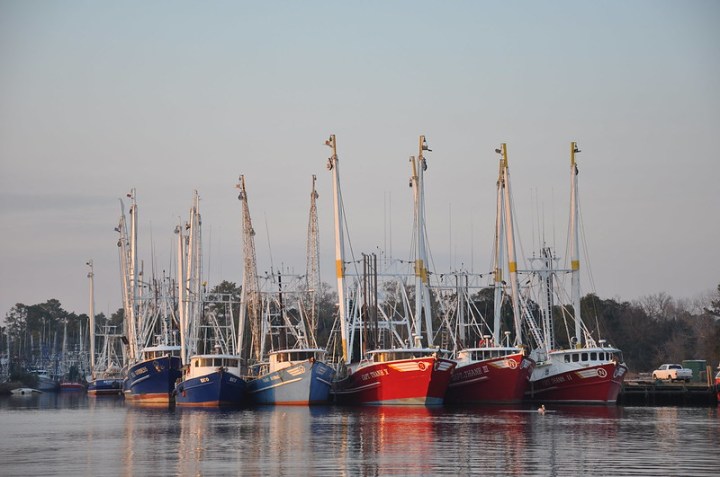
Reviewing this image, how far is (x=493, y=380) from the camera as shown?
85.5 meters

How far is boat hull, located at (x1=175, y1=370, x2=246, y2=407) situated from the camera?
286 feet

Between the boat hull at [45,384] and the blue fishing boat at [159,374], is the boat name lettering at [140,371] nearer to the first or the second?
the blue fishing boat at [159,374]

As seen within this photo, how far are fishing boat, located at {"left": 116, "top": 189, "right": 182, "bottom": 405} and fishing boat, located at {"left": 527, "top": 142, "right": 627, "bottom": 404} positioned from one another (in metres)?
33.0

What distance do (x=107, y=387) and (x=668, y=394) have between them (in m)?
85.3

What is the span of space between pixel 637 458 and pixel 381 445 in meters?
11.8

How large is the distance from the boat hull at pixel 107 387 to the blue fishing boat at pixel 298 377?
222 feet

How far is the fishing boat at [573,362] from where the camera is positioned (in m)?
84.8

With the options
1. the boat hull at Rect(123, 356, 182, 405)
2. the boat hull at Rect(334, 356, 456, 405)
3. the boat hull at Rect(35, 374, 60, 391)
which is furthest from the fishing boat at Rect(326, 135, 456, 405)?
the boat hull at Rect(35, 374, 60, 391)

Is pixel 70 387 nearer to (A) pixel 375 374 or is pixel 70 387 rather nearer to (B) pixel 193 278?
(B) pixel 193 278

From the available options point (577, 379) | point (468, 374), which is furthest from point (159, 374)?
point (577, 379)

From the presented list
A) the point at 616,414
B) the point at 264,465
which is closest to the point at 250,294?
the point at 616,414

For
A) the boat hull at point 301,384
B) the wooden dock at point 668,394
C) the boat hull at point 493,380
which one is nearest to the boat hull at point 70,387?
the boat hull at point 301,384

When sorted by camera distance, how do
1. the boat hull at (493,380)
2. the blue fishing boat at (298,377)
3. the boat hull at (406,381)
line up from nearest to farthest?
the boat hull at (406,381) → the boat hull at (493,380) → the blue fishing boat at (298,377)

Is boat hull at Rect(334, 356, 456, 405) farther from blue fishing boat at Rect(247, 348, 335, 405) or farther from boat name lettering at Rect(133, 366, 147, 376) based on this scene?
boat name lettering at Rect(133, 366, 147, 376)
